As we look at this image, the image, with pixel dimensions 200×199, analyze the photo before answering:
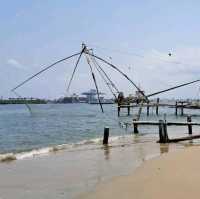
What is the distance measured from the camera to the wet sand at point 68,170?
10.7 m

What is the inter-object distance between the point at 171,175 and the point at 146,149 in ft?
27.0

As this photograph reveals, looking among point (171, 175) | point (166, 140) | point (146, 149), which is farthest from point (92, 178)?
point (166, 140)

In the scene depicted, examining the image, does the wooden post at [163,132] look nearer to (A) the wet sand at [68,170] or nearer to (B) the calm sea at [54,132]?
(A) the wet sand at [68,170]

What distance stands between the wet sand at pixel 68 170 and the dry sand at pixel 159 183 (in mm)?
648

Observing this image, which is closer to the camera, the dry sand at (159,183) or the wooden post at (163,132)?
the dry sand at (159,183)

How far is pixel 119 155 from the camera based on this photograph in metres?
17.4

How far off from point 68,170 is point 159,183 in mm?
4530

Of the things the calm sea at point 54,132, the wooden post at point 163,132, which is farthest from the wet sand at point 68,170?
the calm sea at point 54,132

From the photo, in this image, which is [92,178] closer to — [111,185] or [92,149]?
[111,185]

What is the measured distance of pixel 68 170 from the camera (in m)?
13.9

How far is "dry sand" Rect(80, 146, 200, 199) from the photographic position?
9070mm

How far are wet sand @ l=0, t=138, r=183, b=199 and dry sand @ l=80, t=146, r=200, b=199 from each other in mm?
648

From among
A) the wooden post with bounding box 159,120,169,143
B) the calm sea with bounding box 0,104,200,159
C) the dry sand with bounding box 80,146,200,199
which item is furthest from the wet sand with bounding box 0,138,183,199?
the calm sea with bounding box 0,104,200,159

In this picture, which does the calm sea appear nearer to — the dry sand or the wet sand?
the wet sand
